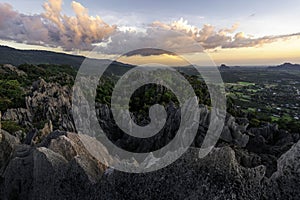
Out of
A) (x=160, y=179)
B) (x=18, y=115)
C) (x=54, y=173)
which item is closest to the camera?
(x=160, y=179)

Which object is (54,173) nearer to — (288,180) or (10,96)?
(288,180)

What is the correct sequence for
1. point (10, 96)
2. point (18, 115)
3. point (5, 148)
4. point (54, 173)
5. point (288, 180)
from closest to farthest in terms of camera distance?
point (288, 180) → point (54, 173) → point (5, 148) → point (18, 115) → point (10, 96)

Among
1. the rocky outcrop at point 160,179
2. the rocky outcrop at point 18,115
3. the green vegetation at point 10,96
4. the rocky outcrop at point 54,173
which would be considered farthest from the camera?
the green vegetation at point 10,96

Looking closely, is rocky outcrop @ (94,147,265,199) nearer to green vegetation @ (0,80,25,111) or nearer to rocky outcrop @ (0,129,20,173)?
rocky outcrop @ (0,129,20,173)

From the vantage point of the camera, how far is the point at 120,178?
7.95 meters

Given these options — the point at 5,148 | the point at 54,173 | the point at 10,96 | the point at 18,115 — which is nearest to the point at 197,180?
the point at 54,173

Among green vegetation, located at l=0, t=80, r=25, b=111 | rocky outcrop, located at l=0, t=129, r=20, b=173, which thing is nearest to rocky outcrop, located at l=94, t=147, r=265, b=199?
rocky outcrop, located at l=0, t=129, r=20, b=173

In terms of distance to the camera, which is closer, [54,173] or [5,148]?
[54,173]

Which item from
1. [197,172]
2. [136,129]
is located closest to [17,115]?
[136,129]

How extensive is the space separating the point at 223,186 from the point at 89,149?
621cm

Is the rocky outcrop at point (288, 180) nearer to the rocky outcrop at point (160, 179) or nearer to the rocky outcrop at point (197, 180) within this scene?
the rocky outcrop at point (160, 179)

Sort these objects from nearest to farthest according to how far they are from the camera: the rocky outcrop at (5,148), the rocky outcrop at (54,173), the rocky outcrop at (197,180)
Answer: the rocky outcrop at (197,180) → the rocky outcrop at (54,173) → the rocky outcrop at (5,148)

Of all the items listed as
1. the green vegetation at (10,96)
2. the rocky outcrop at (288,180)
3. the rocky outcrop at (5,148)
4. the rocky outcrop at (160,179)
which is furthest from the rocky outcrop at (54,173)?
the green vegetation at (10,96)

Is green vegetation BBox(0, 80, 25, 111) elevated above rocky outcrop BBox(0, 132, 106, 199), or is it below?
below
